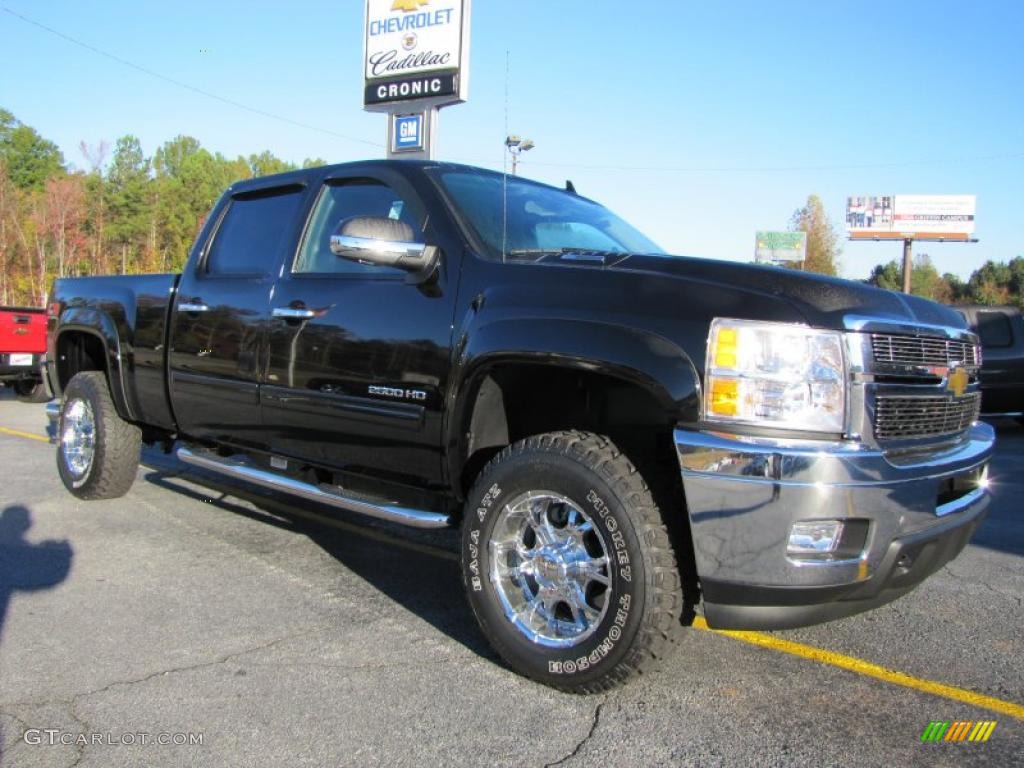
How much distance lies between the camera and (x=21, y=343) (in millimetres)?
12516

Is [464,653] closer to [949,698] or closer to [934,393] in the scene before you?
[949,698]

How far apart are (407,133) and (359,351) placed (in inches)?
512

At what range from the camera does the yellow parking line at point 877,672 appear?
2.95 m

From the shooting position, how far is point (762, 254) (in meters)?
60.8

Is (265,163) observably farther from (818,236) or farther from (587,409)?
(587,409)

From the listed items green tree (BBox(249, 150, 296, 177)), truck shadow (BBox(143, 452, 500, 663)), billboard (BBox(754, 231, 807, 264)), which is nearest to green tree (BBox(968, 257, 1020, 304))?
billboard (BBox(754, 231, 807, 264))

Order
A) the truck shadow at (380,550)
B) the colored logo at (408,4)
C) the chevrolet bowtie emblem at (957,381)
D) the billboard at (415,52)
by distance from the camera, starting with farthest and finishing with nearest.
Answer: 1. the colored logo at (408,4)
2. the billboard at (415,52)
3. the truck shadow at (380,550)
4. the chevrolet bowtie emblem at (957,381)

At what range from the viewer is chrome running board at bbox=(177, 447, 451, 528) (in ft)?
11.6

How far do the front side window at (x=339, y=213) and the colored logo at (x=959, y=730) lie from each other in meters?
2.86

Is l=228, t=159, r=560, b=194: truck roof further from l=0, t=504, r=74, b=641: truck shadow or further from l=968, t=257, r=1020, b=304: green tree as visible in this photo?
l=968, t=257, r=1020, b=304: green tree

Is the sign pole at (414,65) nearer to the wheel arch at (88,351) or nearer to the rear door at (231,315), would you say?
the wheel arch at (88,351)

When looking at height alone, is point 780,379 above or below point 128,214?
below

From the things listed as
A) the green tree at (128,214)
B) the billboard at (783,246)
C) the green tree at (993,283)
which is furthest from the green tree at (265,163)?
the green tree at (993,283)

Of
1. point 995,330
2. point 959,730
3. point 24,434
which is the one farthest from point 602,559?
point 995,330
